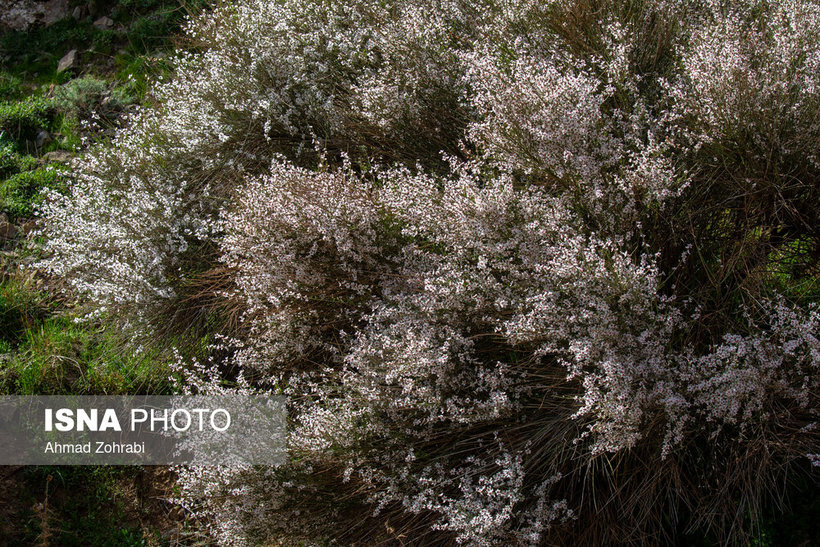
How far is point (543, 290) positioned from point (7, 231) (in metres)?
4.12

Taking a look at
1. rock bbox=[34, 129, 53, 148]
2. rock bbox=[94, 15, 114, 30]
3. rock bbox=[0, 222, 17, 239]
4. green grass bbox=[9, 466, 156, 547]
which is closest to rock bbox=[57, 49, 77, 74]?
rock bbox=[94, 15, 114, 30]

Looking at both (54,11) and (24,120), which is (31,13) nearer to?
(54,11)

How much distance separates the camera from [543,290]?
303 cm

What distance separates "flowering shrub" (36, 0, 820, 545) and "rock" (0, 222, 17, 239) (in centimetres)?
153

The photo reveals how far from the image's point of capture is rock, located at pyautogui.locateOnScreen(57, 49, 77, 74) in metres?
6.15

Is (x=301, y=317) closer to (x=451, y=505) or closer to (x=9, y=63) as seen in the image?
(x=451, y=505)

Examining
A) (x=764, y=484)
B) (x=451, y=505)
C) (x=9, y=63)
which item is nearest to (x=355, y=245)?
(x=451, y=505)

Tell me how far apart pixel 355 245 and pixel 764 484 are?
2063 millimetres

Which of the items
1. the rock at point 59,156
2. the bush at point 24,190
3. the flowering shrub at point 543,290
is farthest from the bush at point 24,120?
the flowering shrub at point 543,290

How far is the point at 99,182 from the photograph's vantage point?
458 cm

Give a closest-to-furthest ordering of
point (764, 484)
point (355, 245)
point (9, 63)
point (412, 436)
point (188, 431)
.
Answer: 1. point (764, 484)
2. point (412, 436)
3. point (355, 245)
4. point (188, 431)
5. point (9, 63)

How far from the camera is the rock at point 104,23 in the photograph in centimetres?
633

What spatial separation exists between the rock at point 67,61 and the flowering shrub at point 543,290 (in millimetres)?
2862

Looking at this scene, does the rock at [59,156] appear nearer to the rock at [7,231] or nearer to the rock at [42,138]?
the rock at [42,138]
